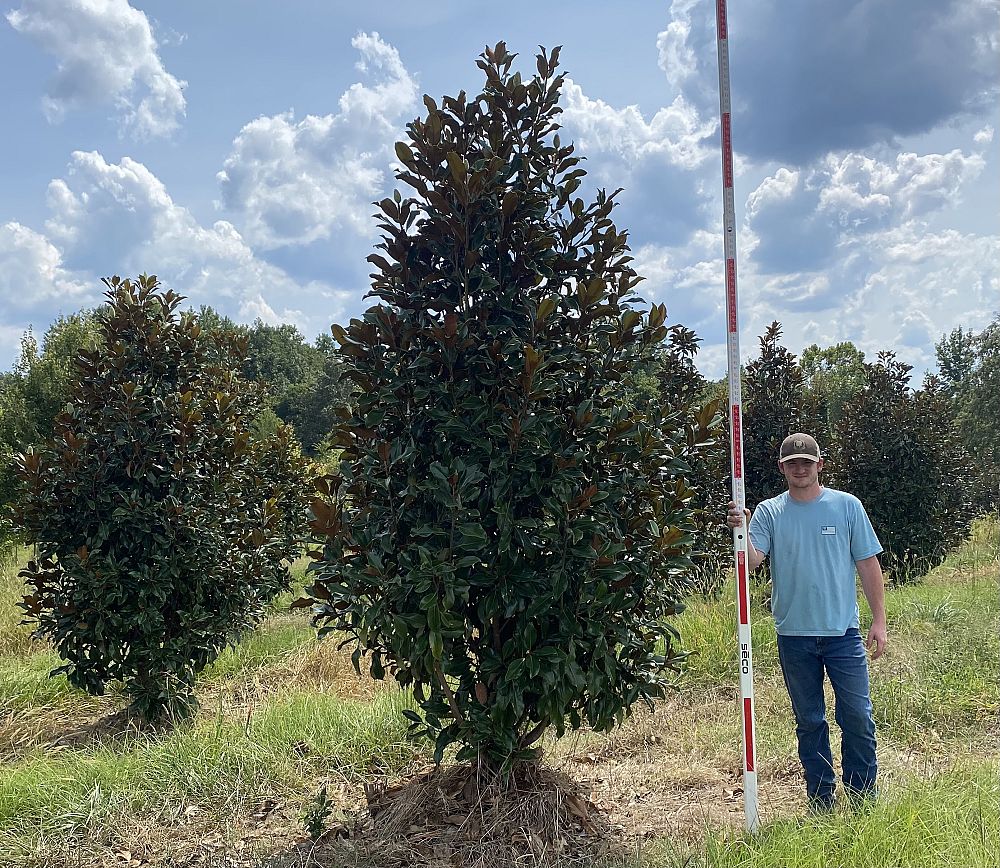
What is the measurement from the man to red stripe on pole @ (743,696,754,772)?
1.72 feet

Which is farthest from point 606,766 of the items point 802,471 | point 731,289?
point 731,289

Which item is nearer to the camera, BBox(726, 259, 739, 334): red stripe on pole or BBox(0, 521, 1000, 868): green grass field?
BBox(0, 521, 1000, 868): green grass field

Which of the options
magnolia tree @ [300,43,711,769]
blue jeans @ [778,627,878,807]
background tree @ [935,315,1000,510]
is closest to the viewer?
magnolia tree @ [300,43,711,769]

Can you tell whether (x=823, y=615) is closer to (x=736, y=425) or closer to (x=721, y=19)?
(x=736, y=425)

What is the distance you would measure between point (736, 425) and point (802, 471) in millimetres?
661

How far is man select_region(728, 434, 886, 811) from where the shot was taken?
4.16m

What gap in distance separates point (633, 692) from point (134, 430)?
465 centimetres

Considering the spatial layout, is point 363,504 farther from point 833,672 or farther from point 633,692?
point 833,672

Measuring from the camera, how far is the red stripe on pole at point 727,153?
Result: 4145 millimetres

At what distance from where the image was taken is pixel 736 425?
396cm

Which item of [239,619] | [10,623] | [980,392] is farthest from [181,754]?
[980,392]

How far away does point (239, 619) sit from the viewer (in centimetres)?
695

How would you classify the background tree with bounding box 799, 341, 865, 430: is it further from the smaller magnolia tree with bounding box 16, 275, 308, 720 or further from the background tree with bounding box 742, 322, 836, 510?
the smaller magnolia tree with bounding box 16, 275, 308, 720

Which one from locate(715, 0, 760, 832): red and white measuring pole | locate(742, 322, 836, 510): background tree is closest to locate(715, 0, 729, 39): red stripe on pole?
locate(715, 0, 760, 832): red and white measuring pole
